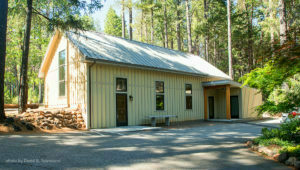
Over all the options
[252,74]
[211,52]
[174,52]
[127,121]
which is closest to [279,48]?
[252,74]

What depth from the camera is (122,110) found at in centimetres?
1230

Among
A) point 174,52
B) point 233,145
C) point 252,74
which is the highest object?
point 174,52

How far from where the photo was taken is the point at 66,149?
6.11m

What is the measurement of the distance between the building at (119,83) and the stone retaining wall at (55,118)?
464mm

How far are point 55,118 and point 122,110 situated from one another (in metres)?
3.36

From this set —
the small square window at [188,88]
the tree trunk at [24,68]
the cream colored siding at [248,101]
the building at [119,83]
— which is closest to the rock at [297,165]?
the building at [119,83]

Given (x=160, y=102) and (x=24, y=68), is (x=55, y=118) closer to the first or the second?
(x=24, y=68)

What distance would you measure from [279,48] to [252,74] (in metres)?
2.44

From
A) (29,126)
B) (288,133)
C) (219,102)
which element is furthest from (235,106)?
(29,126)

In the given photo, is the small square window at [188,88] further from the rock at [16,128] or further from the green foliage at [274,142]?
the rock at [16,128]

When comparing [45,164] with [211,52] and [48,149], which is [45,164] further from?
[211,52]

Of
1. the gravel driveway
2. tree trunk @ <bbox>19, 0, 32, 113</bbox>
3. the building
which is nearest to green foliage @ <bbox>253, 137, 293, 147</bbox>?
the gravel driveway

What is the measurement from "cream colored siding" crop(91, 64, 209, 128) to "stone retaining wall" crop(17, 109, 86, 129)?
830mm

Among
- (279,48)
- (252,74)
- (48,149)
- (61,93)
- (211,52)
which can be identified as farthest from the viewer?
(211,52)
